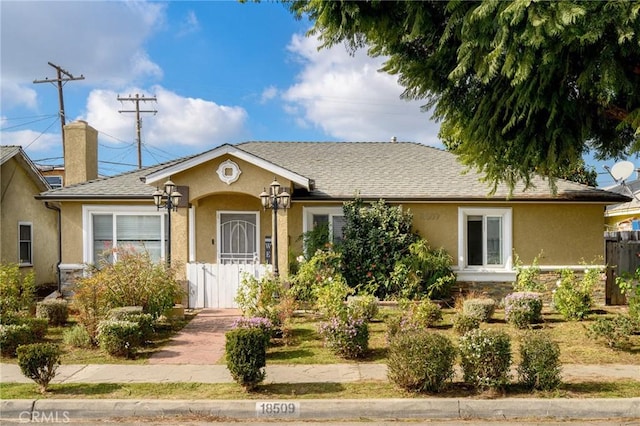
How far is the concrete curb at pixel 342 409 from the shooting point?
5582 mm

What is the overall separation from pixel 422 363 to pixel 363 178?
357 inches

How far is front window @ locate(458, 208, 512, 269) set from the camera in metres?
13.3

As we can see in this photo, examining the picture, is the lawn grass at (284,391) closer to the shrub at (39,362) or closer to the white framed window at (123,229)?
the shrub at (39,362)

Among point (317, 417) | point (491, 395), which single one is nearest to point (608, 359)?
point (491, 395)

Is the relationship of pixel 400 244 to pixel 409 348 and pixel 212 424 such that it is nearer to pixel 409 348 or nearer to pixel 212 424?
pixel 409 348

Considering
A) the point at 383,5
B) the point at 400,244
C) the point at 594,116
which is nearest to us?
the point at 383,5

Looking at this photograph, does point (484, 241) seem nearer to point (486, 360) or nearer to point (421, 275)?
point (421, 275)

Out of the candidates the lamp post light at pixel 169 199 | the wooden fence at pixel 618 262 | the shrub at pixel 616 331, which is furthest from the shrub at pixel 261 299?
the wooden fence at pixel 618 262

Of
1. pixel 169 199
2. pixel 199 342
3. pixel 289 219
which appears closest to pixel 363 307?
pixel 199 342

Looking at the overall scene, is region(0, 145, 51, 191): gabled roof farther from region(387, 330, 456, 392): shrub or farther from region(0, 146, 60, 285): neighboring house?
region(387, 330, 456, 392): shrub

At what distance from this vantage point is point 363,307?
9.41 m

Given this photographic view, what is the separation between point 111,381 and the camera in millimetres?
6680

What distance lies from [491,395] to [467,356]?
0.52 metres
